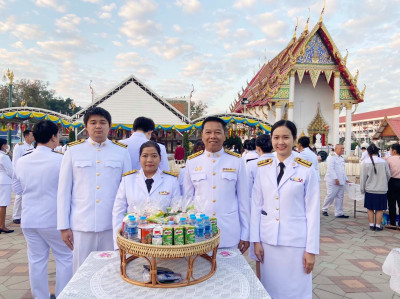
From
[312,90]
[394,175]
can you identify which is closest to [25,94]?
[312,90]

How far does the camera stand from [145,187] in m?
2.61

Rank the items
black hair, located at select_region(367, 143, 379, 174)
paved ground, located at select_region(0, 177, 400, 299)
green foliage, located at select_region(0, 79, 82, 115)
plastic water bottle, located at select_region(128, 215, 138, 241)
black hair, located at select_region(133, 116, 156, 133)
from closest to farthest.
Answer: plastic water bottle, located at select_region(128, 215, 138, 241) → paved ground, located at select_region(0, 177, 400, 299) → black hair, located at select_region(133, 116, 156, 133) → black hair, located at select_region(367, 143, 379, 174) → green foliage, located at select_region(0, 79, 82, 115)

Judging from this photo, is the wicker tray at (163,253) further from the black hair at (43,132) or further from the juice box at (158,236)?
the black hair at (43,132)

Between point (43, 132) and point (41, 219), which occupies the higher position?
point (43, 132)

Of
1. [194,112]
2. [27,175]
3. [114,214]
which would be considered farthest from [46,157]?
[194,112]

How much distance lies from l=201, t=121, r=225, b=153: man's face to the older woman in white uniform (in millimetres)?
501

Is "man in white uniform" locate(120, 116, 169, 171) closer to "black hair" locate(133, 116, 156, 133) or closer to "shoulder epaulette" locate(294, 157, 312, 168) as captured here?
"black hair" locate(133, 116, 156, 133)

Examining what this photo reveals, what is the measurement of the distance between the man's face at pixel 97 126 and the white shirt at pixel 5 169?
14.2 feet

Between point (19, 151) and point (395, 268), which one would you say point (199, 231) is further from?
point (19, 151)

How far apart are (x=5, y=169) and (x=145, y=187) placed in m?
5.06

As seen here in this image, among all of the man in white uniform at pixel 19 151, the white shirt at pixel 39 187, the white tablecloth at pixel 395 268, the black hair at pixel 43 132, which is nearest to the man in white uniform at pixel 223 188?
the white tablecloth at pixel 395 268

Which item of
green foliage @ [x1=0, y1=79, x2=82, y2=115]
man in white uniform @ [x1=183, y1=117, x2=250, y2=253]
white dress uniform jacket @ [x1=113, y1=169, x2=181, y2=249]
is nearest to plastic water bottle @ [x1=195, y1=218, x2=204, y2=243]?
white dress uniform jacket @ [x1=113, y1=169, x2=181, y2=249]

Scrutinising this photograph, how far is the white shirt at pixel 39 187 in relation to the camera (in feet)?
10.3

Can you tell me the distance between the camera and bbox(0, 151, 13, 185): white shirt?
6012 millimetres
